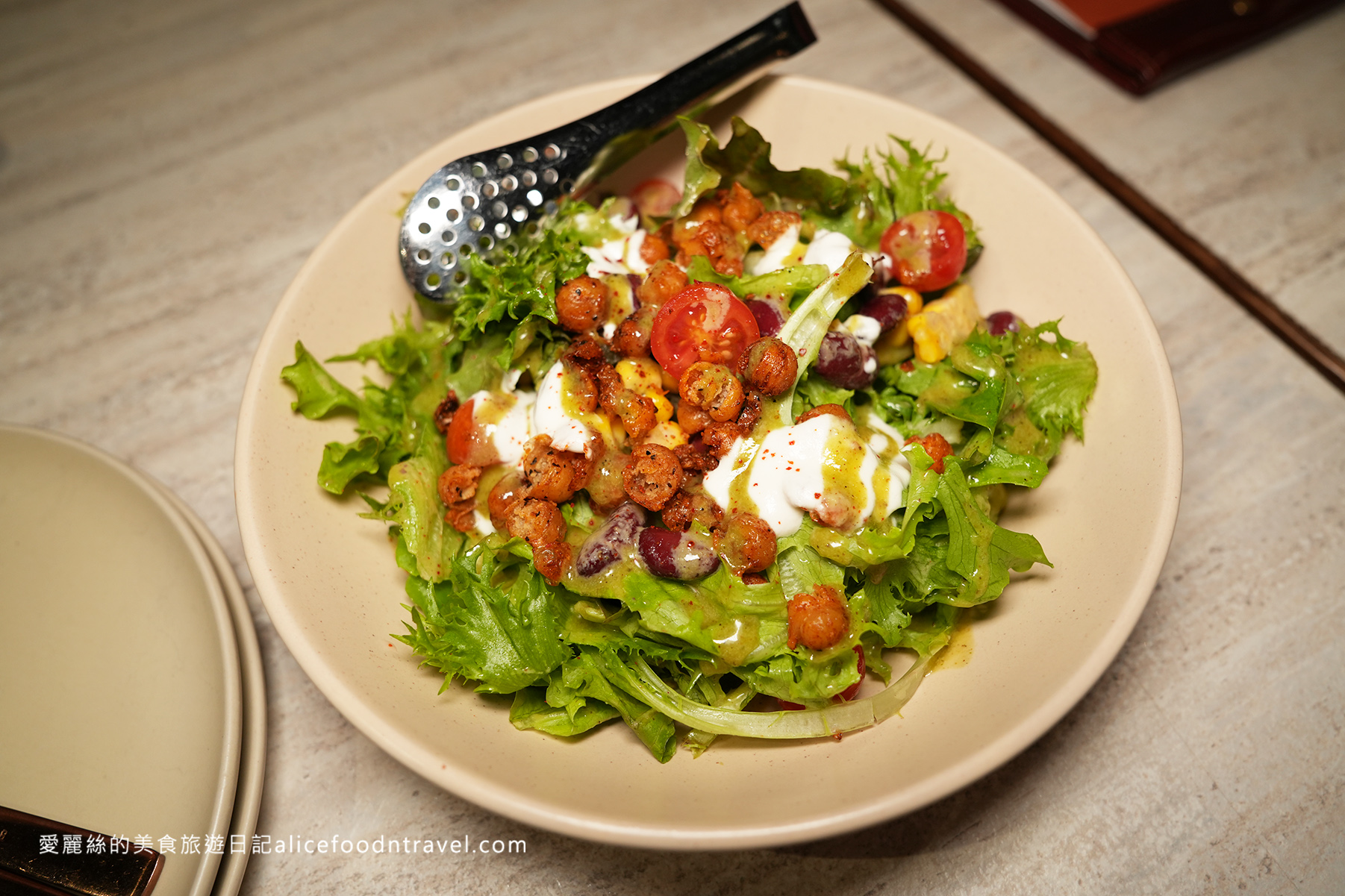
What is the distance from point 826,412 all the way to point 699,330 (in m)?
0.37

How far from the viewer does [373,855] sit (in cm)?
205

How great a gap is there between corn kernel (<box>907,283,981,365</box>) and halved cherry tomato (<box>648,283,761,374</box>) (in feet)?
1.65

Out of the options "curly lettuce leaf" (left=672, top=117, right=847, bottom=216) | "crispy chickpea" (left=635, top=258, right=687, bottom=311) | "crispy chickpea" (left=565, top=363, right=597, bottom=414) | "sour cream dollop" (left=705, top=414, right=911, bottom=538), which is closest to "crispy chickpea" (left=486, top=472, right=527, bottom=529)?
"crispy chickpea" (left=565, top=363, right=597, bottom=414)

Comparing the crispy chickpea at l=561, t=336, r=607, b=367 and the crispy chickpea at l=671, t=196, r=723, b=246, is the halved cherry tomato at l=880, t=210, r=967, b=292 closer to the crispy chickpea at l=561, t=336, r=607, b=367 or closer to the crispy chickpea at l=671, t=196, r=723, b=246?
the crispy chickpea at l=671, t=196, r=723, b=246

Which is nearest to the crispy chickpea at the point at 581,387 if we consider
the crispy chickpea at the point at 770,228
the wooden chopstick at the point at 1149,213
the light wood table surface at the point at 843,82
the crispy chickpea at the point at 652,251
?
the crispy chickpea at the point at 652,251

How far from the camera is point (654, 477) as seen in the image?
6.35ft

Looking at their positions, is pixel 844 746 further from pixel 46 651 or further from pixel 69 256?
pixel 69 256

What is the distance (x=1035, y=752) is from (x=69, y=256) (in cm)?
377

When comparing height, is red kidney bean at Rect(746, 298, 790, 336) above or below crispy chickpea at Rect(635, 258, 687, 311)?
below

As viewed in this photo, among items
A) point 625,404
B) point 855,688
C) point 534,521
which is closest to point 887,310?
point 625,404

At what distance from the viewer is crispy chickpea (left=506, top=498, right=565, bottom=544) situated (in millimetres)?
1962

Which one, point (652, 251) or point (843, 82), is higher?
point (652, 251)

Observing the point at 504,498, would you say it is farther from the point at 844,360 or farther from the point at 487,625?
the point at 844,360

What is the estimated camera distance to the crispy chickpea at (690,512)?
196 centimetres
